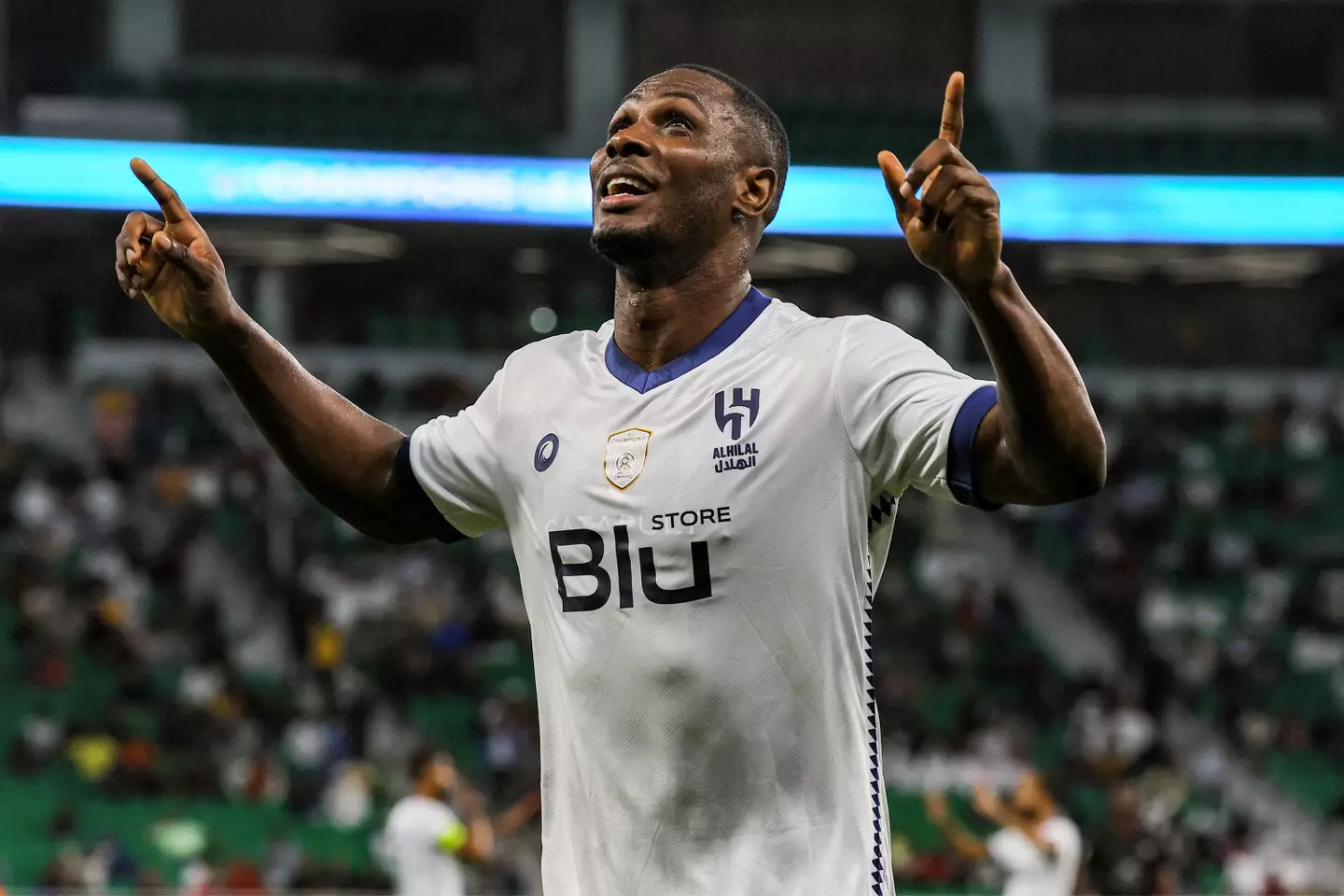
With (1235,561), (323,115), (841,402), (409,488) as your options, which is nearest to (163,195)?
(409,488)

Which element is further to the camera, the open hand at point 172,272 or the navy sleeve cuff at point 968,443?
the open hand at point 172,272

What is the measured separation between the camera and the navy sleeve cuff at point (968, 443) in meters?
2.60

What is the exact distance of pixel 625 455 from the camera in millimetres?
2965

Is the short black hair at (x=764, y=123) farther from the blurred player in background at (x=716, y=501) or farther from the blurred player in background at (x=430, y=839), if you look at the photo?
the blurred player in background at (x=430, y=839)

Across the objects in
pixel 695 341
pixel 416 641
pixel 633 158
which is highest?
pixel 633 158

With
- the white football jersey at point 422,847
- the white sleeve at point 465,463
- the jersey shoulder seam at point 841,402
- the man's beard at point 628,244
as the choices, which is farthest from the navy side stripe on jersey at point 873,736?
the white football jersey at point 422,847

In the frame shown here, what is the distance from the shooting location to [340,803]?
595 inches

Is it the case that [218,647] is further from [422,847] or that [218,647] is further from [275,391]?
[275,391]

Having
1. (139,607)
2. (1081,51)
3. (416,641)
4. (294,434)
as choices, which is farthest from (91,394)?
(294,434)

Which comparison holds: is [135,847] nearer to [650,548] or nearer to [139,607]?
[139,607]

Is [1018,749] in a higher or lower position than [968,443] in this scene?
lower

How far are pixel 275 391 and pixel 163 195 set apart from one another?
1.30 feet

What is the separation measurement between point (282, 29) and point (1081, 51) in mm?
9745

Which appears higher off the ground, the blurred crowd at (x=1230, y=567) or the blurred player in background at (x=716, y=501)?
the blurred player in background at (x=716, y=501)
